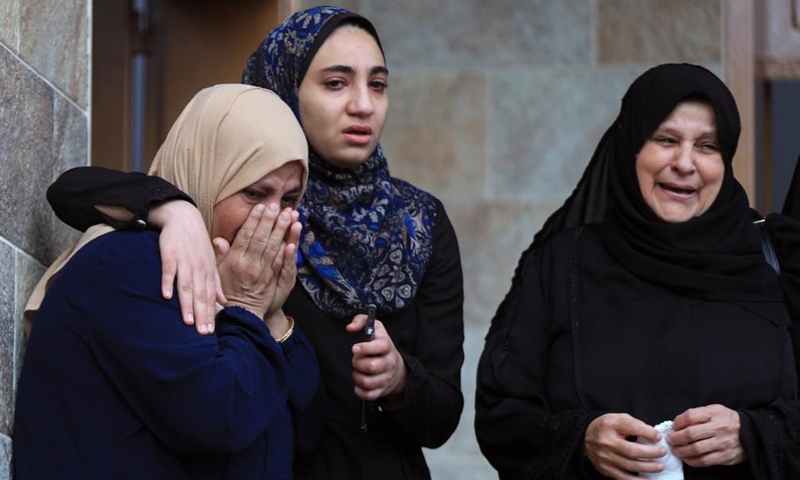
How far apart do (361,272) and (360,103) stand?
423 millimetres

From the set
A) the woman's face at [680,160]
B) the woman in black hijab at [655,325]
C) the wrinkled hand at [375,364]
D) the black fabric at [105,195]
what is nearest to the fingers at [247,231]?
the black fabric at [105,195]

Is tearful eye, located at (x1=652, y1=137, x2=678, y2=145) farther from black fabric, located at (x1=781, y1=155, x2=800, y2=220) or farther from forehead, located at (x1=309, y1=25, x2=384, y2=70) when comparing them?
forehead, located at (x1=309, y1=25, x2=384, y2=70)

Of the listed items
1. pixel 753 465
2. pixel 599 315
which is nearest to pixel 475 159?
pixel 599 315

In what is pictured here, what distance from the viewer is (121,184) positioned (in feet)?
10.3

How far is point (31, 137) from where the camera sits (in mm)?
3342

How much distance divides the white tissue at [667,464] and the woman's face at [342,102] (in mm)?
980

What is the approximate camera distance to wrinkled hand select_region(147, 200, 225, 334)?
291cm

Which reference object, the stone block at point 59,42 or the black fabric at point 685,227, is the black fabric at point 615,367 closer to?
the black fabric at point 685,227

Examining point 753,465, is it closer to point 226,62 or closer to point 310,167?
point 310,167

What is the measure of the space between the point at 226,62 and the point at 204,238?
6.25ft

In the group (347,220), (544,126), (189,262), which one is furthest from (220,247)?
(544,126)

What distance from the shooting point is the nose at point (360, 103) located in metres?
3.73

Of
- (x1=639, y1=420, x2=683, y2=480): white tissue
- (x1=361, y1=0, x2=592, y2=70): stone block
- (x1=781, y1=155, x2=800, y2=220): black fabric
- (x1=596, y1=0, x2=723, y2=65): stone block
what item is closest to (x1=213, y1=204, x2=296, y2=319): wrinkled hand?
(x1=639, y1=420, x2=683, y2=480): white tissue

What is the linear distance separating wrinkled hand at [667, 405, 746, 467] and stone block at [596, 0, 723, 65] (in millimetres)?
2610
